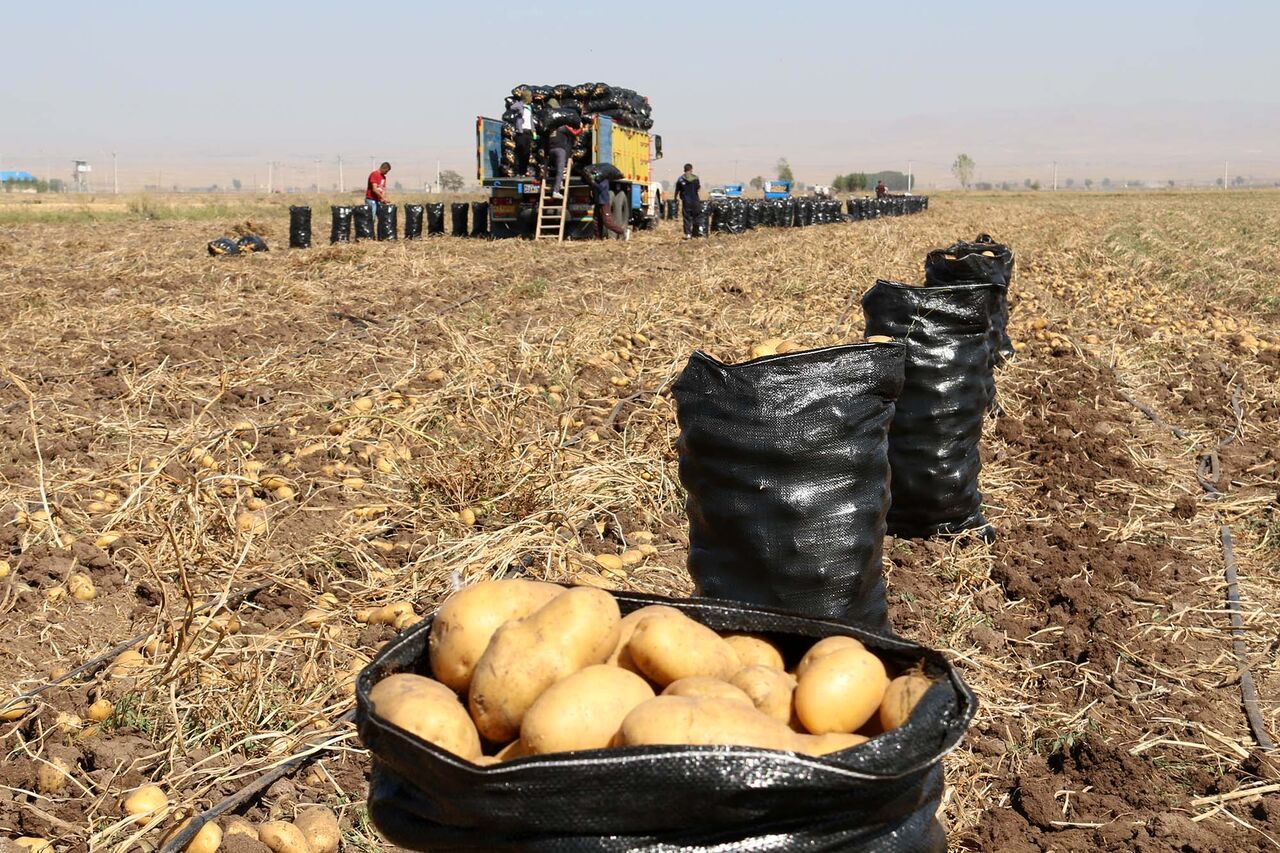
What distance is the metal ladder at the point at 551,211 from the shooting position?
60.2 feet

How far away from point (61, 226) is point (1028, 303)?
58.4 ft

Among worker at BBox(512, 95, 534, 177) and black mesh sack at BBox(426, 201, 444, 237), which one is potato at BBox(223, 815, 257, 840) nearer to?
black mesh sack at BBox(426, 201, 444, 237)

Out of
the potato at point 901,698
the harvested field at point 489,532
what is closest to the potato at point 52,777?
the harvested field at point 489,532

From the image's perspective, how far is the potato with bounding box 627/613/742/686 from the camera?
6.47 ft

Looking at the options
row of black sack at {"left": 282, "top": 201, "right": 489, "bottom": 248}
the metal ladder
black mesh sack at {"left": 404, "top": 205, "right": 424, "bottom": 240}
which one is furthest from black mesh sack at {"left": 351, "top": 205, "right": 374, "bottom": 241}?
the metal ladder

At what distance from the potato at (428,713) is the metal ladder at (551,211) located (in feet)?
53.7

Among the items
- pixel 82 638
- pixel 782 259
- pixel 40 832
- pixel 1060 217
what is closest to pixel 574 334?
pixel 82 638

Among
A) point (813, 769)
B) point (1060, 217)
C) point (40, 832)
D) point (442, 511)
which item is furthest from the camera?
point (1060, 217)

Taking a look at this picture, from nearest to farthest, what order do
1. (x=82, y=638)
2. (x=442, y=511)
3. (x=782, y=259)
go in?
1. (x=82, y=638)
2. (x=442, y=511)
3. (x=782, y=259)

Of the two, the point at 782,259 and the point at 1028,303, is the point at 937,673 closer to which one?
the point at 1028,303

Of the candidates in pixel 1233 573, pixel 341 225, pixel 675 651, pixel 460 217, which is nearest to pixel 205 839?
pixel 675 651

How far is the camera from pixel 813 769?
63.8 inches

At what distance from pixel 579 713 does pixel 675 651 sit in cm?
24

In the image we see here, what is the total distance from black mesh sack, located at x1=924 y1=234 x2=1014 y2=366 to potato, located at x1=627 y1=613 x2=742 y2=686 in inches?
200
